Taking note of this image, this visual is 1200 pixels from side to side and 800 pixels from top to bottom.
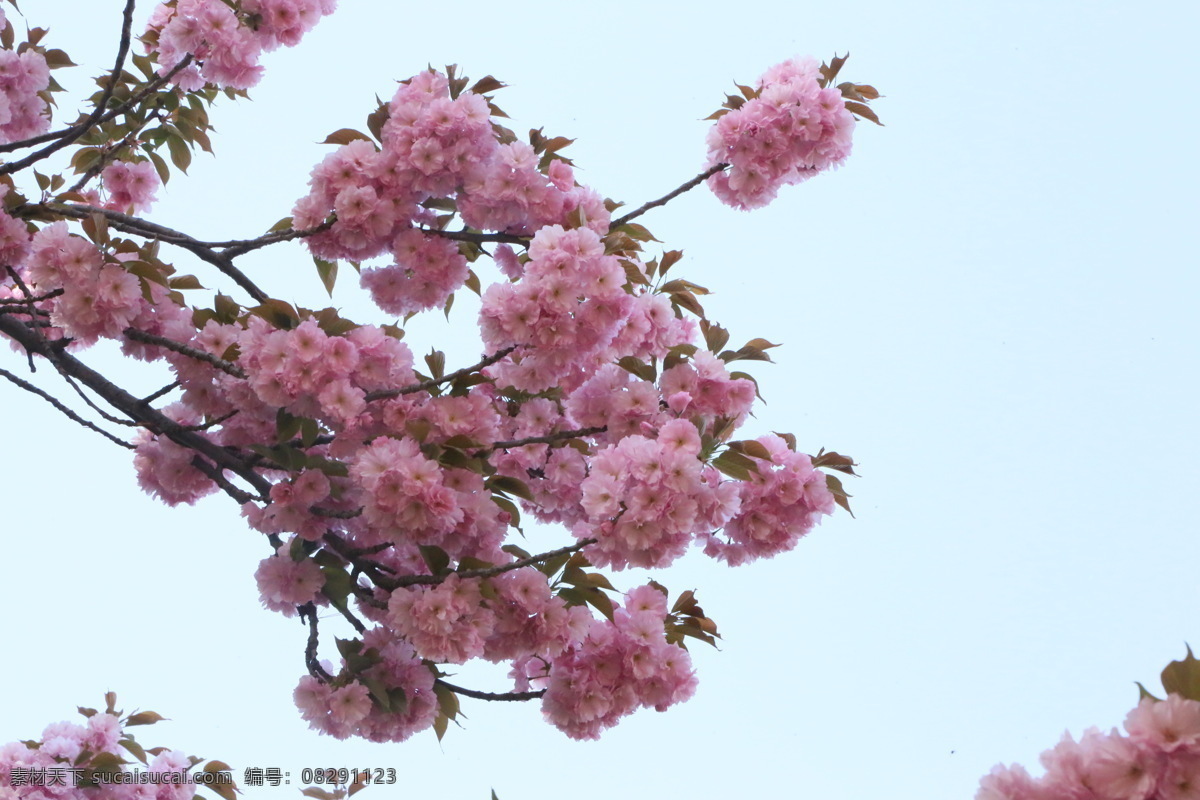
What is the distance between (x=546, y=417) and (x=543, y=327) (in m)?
0.46

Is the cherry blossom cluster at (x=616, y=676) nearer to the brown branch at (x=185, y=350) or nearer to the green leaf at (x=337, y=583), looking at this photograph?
the green leaf at (x=337, y=583)

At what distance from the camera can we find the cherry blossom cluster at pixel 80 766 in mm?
2809

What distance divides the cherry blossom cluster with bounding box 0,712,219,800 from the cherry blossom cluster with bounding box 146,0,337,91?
1.83 m

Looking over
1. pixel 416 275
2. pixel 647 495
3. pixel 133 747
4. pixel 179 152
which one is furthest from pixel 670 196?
pixel 133 747

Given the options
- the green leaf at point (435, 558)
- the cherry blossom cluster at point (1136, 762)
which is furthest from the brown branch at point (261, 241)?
the cherry blossom cluster at point (1136, 762)

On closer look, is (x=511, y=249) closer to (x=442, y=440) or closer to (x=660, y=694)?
(x=442, y=440)

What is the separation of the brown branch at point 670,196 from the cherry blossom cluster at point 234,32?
0.97 metres

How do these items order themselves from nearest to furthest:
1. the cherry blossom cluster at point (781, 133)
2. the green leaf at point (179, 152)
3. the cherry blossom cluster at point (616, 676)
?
1. the cherry blossom cluster at point (616, 676)
2. the cherry blossom cluster at point (781, 133)
3. the green leaf at point (179, 152)

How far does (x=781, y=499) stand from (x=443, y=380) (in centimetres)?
79

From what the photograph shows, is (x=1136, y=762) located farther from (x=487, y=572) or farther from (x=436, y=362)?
(x=436, y=362)

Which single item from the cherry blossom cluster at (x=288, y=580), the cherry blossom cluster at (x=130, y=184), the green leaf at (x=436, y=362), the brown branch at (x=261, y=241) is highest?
the cherry blossom cluster at (x=130, y=184)

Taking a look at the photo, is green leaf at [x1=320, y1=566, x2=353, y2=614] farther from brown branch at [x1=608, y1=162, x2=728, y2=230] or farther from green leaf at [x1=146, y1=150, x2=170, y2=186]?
green leaf at [x1=146, y1=150, x2=170, y2=186]

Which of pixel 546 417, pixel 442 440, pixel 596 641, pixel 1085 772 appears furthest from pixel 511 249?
pixel 1085 772

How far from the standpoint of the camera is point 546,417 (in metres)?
2.50
